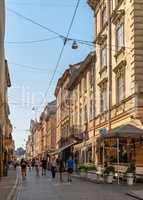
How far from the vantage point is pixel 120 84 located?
39.6 metres

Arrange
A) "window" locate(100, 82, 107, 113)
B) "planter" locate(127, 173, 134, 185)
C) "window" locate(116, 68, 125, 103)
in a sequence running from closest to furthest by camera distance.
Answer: "planter" locate(127, 173, 134, 185) → "window" locate(116, 68, 125, 103) → "window" locate(100, 82, 107, 113)

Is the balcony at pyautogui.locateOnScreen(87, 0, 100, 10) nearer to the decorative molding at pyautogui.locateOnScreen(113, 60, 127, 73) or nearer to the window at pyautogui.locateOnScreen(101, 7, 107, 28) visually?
the window at pyautogui.locateOnScreen(101, 7, 107, 28)

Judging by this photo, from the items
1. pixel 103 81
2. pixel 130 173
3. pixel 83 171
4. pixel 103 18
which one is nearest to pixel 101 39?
pixel 103 18

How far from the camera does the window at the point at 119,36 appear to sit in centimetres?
3944

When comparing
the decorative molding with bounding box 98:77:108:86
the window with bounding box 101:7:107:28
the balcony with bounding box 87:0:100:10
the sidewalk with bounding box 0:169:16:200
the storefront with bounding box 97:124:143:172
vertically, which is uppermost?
the balcony with bounding box 87:0:100:10

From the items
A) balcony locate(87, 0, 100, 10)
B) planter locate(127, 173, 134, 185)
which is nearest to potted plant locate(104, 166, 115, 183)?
planter locate(127, 173, 134, 185)

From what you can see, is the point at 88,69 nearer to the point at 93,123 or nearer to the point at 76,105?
the point at 93,123

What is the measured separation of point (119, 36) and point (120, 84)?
3.67 meters

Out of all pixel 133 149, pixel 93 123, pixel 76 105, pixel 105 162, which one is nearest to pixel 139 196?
pixel 133 149

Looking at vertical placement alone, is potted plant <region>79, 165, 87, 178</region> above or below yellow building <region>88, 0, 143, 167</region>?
below

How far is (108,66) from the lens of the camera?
43.5 m

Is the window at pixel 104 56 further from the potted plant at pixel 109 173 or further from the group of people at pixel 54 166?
the potted plant at pixel 109 173

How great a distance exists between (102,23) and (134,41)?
1301 centimetres

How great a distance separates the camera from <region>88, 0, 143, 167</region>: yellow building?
34.9 meters
